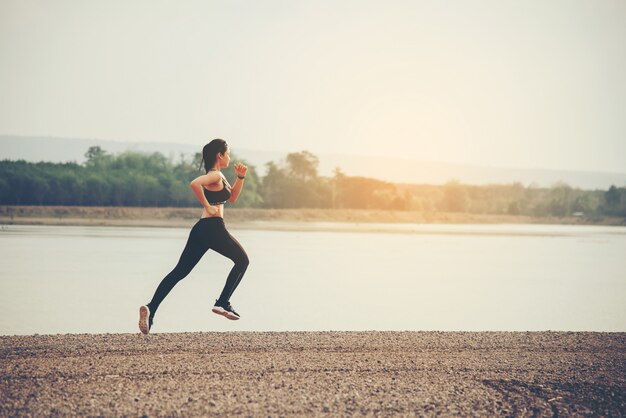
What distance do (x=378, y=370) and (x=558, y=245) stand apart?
23920mm

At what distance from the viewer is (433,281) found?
14555 millimetres

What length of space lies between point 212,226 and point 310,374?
5.64ft

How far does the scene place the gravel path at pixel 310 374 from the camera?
18.4 feet

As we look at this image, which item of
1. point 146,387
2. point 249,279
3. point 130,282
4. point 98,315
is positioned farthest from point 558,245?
point 146,387

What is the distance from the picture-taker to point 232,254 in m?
6.89

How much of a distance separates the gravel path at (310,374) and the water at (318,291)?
3.89 ft

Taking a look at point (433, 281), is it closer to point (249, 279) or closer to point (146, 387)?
point (249, 279)

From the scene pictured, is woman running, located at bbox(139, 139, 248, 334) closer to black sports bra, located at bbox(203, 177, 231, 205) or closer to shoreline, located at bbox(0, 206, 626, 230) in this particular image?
black sports bra, located at bbox(203, 177, 231, 205)

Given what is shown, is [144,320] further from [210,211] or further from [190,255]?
[210,211]

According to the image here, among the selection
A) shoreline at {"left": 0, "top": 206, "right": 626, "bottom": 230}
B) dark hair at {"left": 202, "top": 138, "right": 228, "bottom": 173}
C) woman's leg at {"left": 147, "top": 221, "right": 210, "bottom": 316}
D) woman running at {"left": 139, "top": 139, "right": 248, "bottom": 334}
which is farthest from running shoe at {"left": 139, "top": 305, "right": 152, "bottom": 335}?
shoreline at {"left": 0, "top": 206, "right": 626, "bottom": 230}

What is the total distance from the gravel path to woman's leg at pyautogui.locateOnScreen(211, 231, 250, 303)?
0.72 metres

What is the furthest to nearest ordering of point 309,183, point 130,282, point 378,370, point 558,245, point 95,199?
1. point 309,183
2. point 95,199
3. point 558,245
4. point 130,282
5. point 378,370

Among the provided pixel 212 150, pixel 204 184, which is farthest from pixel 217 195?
pixel 212 150

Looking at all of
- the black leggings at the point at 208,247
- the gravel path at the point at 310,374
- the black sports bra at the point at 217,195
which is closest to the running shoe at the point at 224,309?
the black leggings at the point at 208,247
